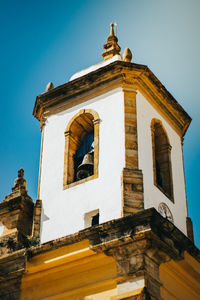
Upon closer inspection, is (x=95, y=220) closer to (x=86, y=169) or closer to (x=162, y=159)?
(x=86, y=169)

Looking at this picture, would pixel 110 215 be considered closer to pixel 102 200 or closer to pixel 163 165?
pixel 102 200

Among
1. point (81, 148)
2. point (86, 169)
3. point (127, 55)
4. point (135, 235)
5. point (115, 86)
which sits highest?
point (127, 55)

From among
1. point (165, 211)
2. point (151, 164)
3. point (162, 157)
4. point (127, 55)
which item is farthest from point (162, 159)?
point (127, 55)

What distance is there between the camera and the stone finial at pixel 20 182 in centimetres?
1642

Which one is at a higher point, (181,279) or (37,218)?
(37,218)

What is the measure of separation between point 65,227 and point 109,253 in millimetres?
1872

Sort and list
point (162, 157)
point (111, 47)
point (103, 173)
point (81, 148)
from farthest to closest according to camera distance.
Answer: point (111, 47) < point (162, 157) < point (81, 148) < point (103, 173)

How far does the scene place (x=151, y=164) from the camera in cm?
1609

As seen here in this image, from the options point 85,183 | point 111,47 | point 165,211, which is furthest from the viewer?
point 111,47

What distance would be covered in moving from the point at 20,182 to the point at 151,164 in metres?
3.08

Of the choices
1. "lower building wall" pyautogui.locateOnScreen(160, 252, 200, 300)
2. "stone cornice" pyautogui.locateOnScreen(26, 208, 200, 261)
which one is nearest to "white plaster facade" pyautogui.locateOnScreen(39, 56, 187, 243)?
"stone cornice" pyautogui.locateOnScreen(26, 208, 200, 261)

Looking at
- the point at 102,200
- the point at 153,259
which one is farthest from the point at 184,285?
the point at 102,200

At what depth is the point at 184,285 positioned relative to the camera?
14.8 m

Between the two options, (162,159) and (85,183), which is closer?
(85,183)
